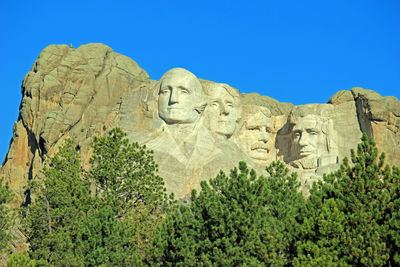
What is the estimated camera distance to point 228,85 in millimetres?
32594

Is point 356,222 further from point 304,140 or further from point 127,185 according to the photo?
point 304,140

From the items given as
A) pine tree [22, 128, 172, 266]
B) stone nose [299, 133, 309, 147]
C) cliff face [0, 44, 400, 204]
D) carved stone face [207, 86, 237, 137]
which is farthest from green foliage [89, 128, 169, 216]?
Result: stone nose [299, 133, 309, 147]

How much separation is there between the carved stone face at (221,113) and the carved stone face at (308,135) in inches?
101

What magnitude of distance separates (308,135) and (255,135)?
220 cm

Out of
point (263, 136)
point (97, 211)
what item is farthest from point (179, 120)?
point (97, 211)

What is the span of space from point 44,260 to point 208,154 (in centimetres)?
988

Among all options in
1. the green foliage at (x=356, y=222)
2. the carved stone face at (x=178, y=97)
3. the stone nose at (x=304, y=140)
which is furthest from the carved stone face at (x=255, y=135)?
the green foliage at (x=356, y=222)

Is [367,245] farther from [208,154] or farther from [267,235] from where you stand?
[208,154]

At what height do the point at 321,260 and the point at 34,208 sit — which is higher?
the point at 34,208

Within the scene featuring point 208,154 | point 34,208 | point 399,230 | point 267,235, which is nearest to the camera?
point 399,230

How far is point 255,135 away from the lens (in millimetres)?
33375

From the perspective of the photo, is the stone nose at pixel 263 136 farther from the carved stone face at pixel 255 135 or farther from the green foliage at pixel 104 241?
the green foliage at pixel 104 241

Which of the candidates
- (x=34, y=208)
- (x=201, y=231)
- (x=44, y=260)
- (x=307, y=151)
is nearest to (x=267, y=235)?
(x=201, y=231)

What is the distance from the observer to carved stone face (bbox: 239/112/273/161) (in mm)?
33188
